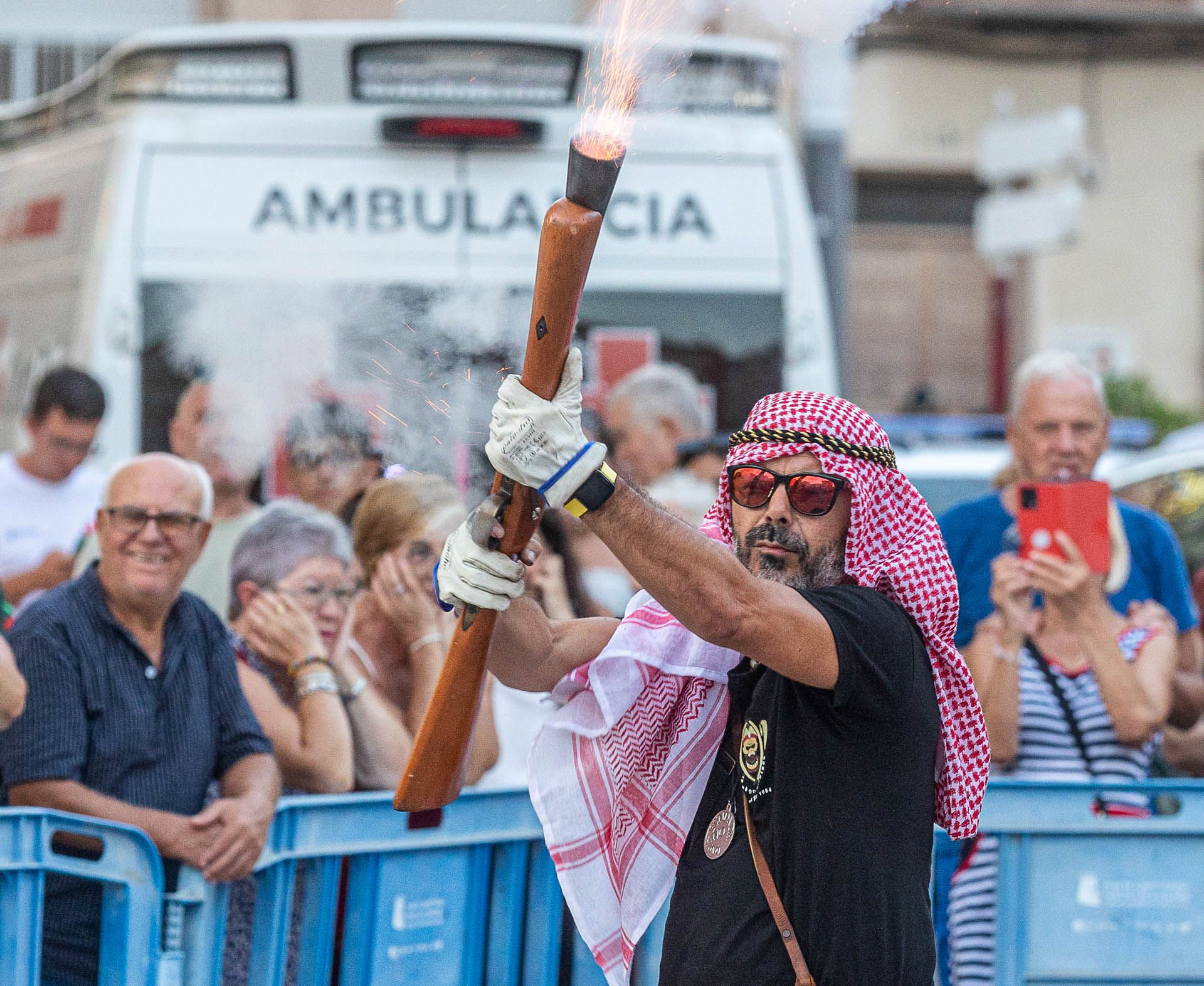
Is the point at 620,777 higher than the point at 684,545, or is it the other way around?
the point at 684,545

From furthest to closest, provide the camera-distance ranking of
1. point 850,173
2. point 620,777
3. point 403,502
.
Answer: point 850,173
point 403,502
point 620,777

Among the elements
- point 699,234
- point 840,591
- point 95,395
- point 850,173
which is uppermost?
point 850,173

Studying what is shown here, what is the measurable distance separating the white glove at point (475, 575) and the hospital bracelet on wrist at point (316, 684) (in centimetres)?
182

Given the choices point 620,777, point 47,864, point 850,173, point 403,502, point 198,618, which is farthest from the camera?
point 850,173

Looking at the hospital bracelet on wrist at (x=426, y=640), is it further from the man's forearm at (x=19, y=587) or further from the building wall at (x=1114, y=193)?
the building wall at (x=1114, y=193)

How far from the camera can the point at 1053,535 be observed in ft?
14.2

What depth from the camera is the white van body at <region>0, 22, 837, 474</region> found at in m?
5.42

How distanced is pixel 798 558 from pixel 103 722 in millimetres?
1733

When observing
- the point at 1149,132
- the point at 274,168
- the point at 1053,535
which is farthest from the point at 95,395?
the point at 1149,132

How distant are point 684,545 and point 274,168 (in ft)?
11.4

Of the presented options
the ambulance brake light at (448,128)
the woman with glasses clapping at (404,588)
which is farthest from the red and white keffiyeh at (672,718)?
the ambulance brake light at (448,128)

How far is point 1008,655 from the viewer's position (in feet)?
13.8

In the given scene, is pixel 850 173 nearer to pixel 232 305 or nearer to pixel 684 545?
pixel 232 305

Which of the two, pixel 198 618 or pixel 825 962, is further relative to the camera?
pixel 198 618
